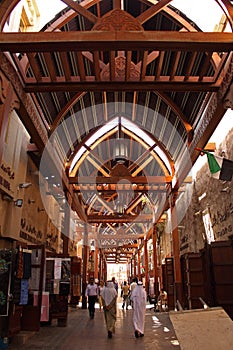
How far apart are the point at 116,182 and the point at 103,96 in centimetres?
346

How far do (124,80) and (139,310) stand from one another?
5337 mm

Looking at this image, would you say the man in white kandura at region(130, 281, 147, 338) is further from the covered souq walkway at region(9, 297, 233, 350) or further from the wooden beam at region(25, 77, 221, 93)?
the wooden beam at region(25, 77, 221, 93)

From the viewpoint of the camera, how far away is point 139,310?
25.0 feet

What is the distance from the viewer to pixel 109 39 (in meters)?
4.82

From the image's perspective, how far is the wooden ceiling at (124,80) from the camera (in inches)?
193

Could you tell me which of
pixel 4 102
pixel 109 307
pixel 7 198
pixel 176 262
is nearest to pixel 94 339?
pixel 109 307

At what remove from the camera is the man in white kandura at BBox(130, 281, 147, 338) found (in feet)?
24.2

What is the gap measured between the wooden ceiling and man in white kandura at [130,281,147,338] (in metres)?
3.90

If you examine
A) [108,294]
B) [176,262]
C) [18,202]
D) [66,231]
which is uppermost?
[18,202]

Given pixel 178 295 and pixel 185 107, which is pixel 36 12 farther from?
pixel 178 295

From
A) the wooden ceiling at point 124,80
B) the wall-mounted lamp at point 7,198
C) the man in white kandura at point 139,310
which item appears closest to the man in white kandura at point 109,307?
the man in white kandura at point 139,310

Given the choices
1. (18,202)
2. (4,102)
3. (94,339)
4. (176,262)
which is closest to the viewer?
(4,102)

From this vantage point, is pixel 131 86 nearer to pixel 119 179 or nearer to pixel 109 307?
pixel 109 307

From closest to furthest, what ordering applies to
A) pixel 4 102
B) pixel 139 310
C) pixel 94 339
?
pixel 4 102 → pixel 94 339 → pixel 139 310
